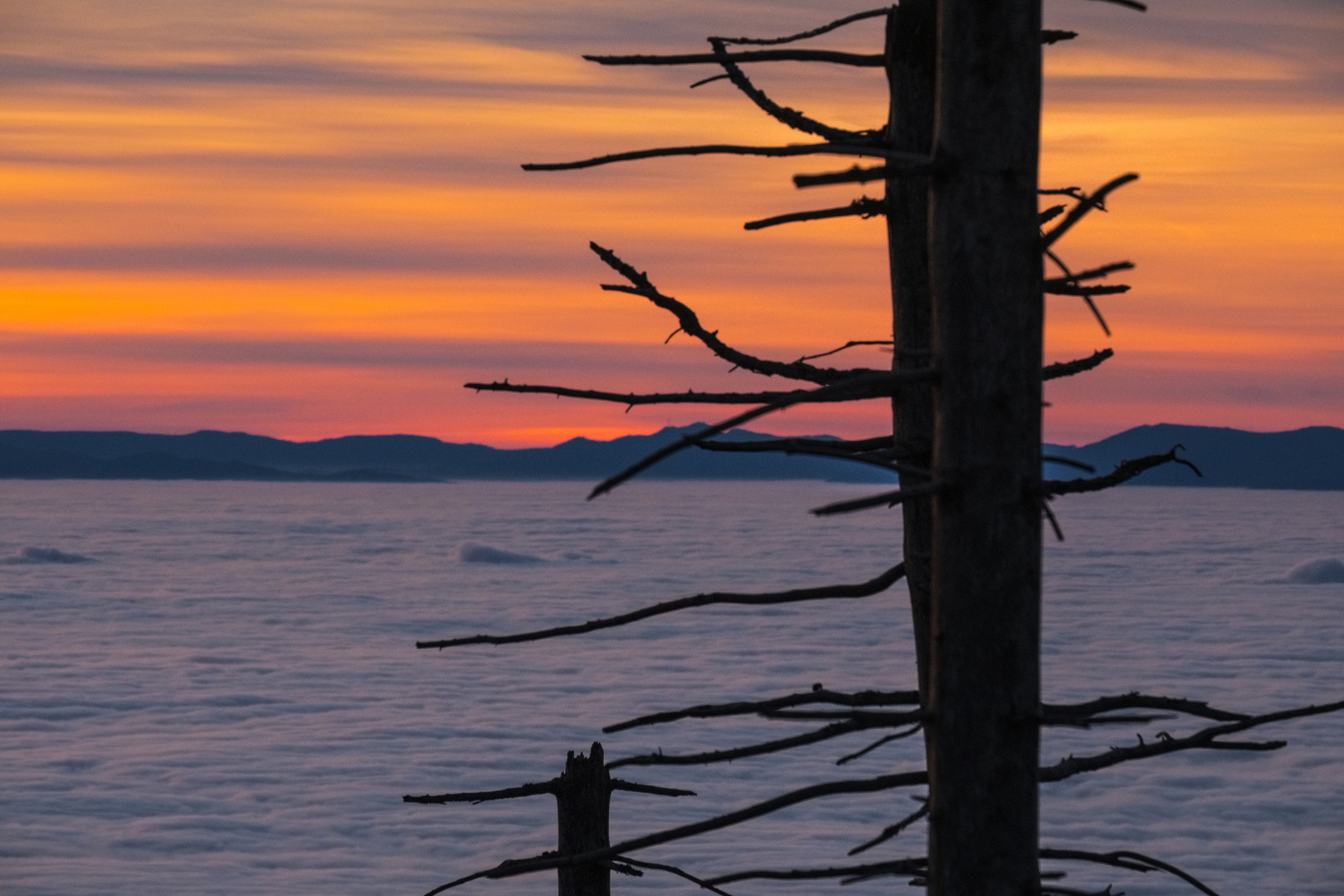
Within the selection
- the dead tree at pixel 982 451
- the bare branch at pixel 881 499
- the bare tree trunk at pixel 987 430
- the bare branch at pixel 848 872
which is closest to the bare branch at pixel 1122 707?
the dead tree at pixel 982 451

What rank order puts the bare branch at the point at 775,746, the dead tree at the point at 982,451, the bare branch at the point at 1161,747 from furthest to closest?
the bare branch at the point at 1161,747, the bare branch at the point at 775,746, the dead tree at the point at 982,451

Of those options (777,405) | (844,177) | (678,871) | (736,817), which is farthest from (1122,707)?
(678,871)

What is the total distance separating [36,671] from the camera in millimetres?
34750

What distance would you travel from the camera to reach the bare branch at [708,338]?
10.4 ft

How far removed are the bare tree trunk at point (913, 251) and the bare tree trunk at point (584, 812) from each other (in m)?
2.23

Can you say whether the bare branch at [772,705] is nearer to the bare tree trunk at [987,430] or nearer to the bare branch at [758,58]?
the bare tree trunk at [987,430]

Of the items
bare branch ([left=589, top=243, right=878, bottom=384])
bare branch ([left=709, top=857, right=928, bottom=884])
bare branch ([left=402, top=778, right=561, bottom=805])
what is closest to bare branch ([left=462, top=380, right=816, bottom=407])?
bare branch ([left=589, top=243, right=878, bottom=384])

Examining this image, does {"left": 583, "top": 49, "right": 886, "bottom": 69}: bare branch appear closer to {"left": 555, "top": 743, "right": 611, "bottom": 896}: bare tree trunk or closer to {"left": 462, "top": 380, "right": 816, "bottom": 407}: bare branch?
{"left": 462, "top": 380, "right": 816, "bottom": 407}: bare branch

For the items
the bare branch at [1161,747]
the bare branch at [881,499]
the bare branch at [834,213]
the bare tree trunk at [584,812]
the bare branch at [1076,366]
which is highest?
the bare branch at [834,213]

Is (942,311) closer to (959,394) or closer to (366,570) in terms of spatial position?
(959,394)

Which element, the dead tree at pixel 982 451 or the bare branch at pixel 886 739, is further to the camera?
the bare branch at pixel 886 739

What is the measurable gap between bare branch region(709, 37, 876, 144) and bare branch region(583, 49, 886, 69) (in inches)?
3.9

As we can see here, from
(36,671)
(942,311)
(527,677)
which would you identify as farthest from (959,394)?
(36,671)

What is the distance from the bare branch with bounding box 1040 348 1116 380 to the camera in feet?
11.2
